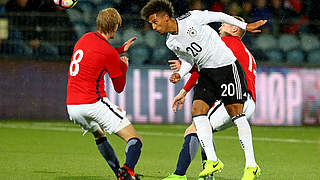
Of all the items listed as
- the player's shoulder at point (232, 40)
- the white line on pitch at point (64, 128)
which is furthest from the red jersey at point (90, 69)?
the white line on pitch at point (64, 128)

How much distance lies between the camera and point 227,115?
7090 mm

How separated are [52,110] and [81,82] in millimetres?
7754

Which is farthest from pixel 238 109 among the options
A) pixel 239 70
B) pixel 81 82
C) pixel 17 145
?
pixel 17 145

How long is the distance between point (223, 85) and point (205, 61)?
298 mm

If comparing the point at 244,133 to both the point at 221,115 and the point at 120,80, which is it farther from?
the point at 120,80

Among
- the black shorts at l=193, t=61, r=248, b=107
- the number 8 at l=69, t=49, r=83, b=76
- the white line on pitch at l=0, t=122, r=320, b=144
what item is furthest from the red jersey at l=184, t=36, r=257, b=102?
the white line on pitch at l=0, t=122, r=320, b=144

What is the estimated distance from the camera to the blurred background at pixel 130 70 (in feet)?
46.3

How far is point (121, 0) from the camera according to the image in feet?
49.7

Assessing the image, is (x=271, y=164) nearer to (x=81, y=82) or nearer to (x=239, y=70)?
(x=239, y=70)

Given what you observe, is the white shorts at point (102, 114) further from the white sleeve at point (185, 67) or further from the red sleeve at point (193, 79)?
the red sleeve at point (193, 79)

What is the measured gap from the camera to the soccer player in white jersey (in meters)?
6.66

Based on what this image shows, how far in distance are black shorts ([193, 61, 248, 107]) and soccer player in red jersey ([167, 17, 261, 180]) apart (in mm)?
277

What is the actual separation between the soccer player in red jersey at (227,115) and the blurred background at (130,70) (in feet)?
21.2

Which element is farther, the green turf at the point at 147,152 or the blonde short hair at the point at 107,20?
the green turf at the point at 147,152
